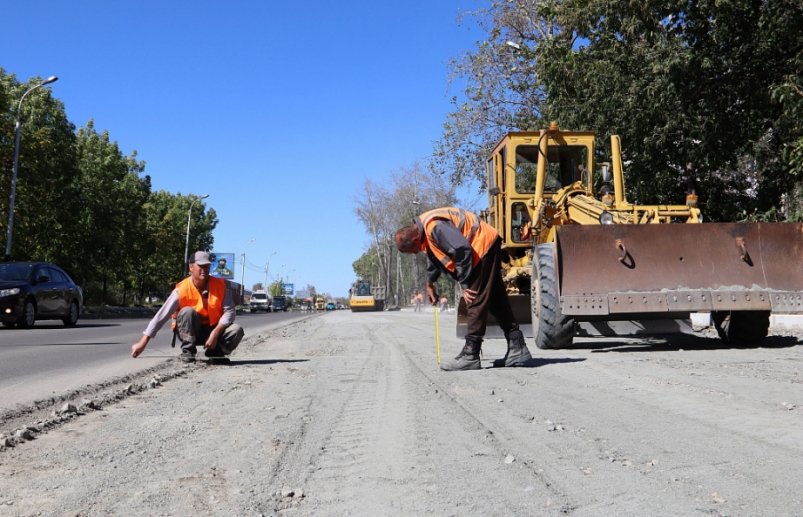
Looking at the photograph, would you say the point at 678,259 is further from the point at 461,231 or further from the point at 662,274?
the point at 461,231

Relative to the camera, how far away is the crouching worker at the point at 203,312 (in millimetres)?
8250

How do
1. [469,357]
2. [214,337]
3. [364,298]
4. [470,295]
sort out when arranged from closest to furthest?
1. [470,295]
2. [469,357]
3. [214,337]
4. [364,298]

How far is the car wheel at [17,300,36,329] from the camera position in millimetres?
17609

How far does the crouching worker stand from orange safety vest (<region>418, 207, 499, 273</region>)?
266 cm

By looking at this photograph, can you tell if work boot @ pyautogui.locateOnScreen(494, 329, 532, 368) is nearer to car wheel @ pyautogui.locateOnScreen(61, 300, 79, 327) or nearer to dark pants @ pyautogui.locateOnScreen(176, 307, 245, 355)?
dark pants @ pyautogui.locateOnScreen(176, 307, 245, 355)

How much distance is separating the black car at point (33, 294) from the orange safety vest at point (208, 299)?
11.2 meters

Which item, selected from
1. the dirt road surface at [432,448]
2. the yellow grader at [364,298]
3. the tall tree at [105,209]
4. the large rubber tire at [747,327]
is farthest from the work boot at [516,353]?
the yellow grader at [364,298]

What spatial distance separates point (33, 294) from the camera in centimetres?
1788

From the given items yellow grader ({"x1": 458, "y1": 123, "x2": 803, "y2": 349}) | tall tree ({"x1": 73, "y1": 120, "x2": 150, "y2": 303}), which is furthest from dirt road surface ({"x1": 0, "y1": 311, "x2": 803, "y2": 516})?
tall tree ({"x1": 73, "y1": 120, "x2": 150, "y2": 303})

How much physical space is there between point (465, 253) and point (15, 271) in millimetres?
15122

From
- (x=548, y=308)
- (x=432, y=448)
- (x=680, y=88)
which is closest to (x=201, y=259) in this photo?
(x=548, y=308)

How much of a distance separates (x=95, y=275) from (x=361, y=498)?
1700 inches

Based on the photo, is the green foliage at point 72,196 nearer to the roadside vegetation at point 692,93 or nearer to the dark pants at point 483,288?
the roadside vegetation at point 692,93

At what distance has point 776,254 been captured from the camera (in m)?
9.20
